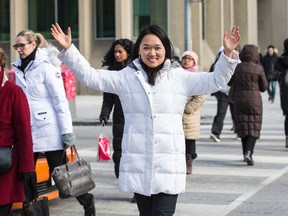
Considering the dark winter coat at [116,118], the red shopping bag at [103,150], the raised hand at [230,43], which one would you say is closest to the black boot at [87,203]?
the red shopping bag at [103,150]

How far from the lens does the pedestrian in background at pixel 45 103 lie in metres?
8.25

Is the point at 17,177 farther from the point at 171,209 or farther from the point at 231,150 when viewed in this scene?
the point at 231,150

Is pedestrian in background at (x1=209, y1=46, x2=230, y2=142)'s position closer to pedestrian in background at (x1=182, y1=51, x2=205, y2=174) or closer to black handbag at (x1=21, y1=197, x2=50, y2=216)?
pedestrian in background at (x1=182, y1=51, x2=205, y2=174)

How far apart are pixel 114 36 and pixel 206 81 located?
28983 mm

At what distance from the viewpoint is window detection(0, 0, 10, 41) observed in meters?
35.6

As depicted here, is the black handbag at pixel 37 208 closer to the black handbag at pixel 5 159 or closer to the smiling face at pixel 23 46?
the black handbag at pixel 5 159

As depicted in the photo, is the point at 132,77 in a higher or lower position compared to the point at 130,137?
higher

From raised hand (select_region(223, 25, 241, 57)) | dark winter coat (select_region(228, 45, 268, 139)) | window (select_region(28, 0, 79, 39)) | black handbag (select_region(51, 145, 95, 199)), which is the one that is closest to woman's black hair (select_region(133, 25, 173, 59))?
raised hand (select_region(223, 25, 241, 57))

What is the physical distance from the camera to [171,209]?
5867 mm

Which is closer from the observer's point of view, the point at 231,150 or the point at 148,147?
the point at 148,147

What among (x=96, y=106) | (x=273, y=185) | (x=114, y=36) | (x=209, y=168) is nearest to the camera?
(x=273, y=185)

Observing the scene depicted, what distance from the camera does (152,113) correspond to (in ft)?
19.3

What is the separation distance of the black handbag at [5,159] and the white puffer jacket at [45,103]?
2063mm

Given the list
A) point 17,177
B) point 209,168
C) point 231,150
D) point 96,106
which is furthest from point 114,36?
point 17,177
